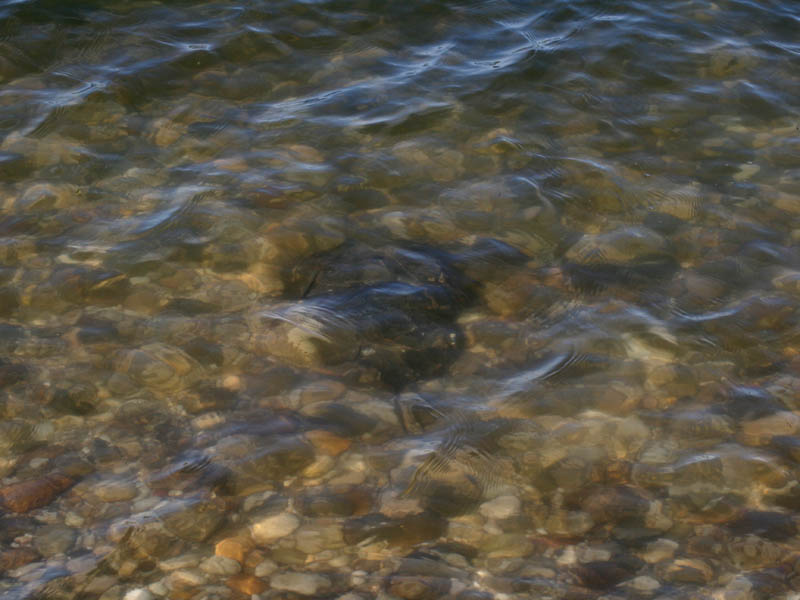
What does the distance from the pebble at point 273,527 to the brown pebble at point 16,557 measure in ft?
2.61

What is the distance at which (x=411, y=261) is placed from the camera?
15.3 ft

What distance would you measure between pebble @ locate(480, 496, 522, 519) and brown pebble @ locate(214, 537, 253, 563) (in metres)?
0.94

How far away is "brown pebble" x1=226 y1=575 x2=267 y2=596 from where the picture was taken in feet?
10.2

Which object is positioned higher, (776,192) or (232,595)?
(776,192)

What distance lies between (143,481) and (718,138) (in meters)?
4.35

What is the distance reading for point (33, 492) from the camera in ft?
11.1

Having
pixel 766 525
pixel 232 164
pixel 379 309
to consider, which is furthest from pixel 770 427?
pixel 232 164

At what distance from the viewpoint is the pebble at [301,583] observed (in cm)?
314

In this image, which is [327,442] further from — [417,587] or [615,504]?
[615,504]

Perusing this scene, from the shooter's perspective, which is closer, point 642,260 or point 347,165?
point 642,260

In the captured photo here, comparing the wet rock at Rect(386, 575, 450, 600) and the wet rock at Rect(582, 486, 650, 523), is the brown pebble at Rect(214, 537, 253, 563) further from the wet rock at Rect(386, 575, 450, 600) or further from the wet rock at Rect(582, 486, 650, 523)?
the wet rock at Rect(582, 486, 650, 523)

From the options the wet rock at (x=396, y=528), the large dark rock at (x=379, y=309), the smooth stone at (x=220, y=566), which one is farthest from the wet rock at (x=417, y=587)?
the large dark rock at (x=379, y=309)

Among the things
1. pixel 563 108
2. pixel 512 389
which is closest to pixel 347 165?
pixel 563 108

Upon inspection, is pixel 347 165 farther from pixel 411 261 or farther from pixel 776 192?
pixel 776 192
